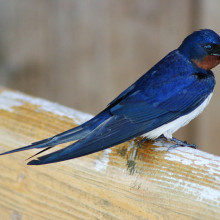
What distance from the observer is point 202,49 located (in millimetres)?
1859

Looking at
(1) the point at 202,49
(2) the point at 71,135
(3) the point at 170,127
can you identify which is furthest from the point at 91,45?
(2) the point at 71,135

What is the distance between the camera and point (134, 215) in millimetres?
1208

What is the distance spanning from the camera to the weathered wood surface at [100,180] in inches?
45.4

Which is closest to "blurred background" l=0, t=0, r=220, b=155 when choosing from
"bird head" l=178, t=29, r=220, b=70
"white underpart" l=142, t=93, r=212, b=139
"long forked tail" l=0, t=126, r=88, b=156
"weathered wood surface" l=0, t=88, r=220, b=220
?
"bird head" l=178, t=29, r=220, b=70

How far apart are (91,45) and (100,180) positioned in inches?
56.0

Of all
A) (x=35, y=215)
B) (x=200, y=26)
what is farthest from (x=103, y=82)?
(x=35, y=215)

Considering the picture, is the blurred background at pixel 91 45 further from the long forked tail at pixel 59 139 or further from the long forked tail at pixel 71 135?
the long forked tail at pixel 59 139

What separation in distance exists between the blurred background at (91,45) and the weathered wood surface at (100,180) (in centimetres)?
102

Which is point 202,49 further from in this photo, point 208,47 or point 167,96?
point 167,96

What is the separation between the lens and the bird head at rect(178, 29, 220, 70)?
182 centimetres

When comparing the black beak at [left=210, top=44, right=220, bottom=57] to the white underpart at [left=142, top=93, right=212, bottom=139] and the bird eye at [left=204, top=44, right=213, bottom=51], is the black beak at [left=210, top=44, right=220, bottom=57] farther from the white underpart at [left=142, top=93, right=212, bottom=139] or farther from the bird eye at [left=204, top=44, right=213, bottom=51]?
the white underpart at [left=142, top=93, right=212, bottom=139]

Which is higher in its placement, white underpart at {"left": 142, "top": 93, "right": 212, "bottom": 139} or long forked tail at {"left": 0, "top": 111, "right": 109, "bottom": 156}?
long forked tail at {"left": 0, "top": 111, "right": 109, "bottom": 156}

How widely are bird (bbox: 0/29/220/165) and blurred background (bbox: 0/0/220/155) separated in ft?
2.17

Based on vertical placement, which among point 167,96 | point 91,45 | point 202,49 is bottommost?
point 91,45
